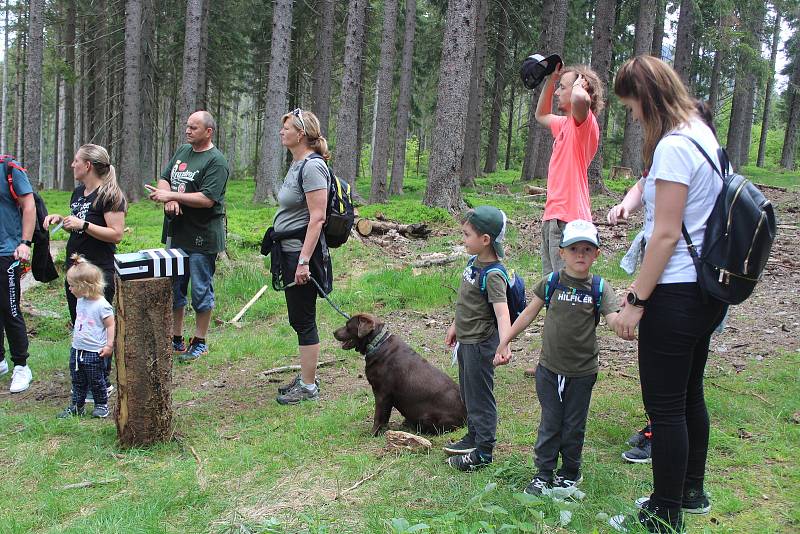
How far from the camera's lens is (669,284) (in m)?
2.77

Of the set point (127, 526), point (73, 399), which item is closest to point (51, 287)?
point (73, 399)

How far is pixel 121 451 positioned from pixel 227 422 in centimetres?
89

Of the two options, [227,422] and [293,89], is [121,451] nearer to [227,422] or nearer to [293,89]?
[227,422]

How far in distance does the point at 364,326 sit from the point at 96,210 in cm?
286

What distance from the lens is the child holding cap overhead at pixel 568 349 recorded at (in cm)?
340

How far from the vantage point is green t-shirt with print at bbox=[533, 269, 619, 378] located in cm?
342

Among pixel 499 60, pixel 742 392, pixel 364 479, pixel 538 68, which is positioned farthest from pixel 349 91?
pixel 364 479

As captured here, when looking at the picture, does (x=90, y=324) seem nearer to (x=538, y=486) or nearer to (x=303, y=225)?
(x=303, y=225)

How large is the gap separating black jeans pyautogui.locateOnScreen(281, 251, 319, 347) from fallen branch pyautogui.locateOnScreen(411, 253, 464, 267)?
483 cm

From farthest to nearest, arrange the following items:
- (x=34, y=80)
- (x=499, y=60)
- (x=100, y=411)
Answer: (x=499, y=60) < (x=34, y=80) < (x=100, y=411)

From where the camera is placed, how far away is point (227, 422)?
5266mm

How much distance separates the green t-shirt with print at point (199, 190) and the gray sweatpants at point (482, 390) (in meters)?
3.65

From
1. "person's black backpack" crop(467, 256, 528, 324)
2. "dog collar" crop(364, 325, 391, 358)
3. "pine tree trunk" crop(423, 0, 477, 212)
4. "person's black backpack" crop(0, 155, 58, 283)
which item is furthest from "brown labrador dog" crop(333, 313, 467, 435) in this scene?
"pine tree trunk" crop(423, 0, 477, 212)

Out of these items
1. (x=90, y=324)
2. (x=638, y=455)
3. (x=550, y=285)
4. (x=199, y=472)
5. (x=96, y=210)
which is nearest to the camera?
(x=550, y=285)
